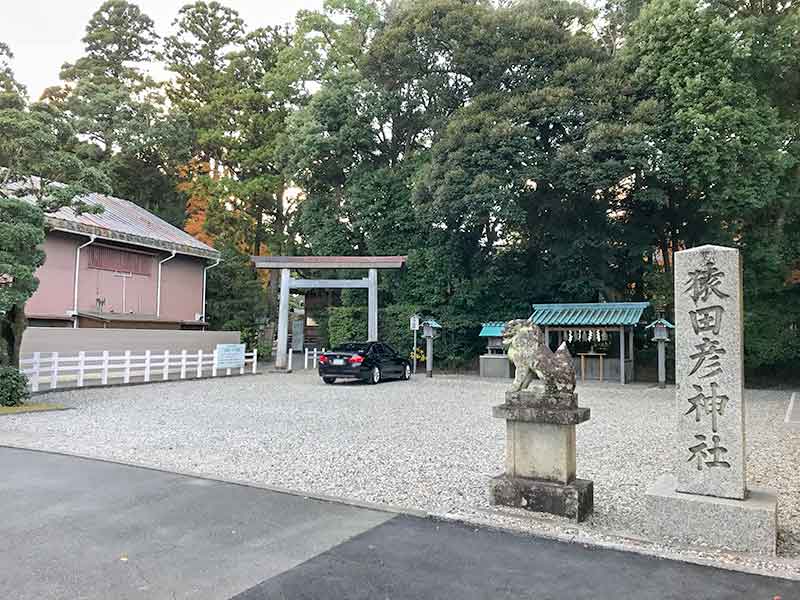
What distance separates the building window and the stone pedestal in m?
19.4

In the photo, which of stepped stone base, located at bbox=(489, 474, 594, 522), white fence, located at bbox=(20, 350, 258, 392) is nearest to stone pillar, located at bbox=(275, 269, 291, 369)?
white fence, located at bbox=(20, 350, 258, 392)

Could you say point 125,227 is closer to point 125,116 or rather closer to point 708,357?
point 125,116

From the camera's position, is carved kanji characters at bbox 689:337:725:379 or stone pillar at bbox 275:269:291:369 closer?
carved kanji characters at bbox 689:337:725:379

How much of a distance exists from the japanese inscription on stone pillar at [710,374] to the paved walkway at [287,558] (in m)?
0.79

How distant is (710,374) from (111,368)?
1686cm

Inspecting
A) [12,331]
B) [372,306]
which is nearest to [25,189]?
[12,331]

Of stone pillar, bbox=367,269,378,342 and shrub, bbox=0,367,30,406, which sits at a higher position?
stone pillar, bbox=367,269,378,342

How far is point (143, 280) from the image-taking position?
22.3 m

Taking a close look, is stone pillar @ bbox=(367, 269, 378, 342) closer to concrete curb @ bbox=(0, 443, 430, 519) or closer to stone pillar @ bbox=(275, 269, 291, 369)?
stone pillar @ bbox=(275, 269, 291, 369)

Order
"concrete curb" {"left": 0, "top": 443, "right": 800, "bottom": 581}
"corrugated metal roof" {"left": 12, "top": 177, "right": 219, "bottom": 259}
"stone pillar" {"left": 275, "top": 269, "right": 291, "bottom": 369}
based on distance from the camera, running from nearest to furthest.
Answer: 1. "concrete curb" {"left": 0, "top": 443, "right": 800, "bottom": 581}
2. "corrugated metal roof" {"left": 12, "top": 177, "right": 219, "bottom": 259}
3. "stone pillar" {"left": 275, "top": 269, "right": 291, "bottom": 369}

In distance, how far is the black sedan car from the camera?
17.2 metres

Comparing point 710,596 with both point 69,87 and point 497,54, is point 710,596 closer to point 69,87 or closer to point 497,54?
point 497,54

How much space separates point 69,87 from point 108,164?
7.57m

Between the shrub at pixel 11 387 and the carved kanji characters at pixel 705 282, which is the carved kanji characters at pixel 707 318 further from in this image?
the shrub at pixel 11 387
